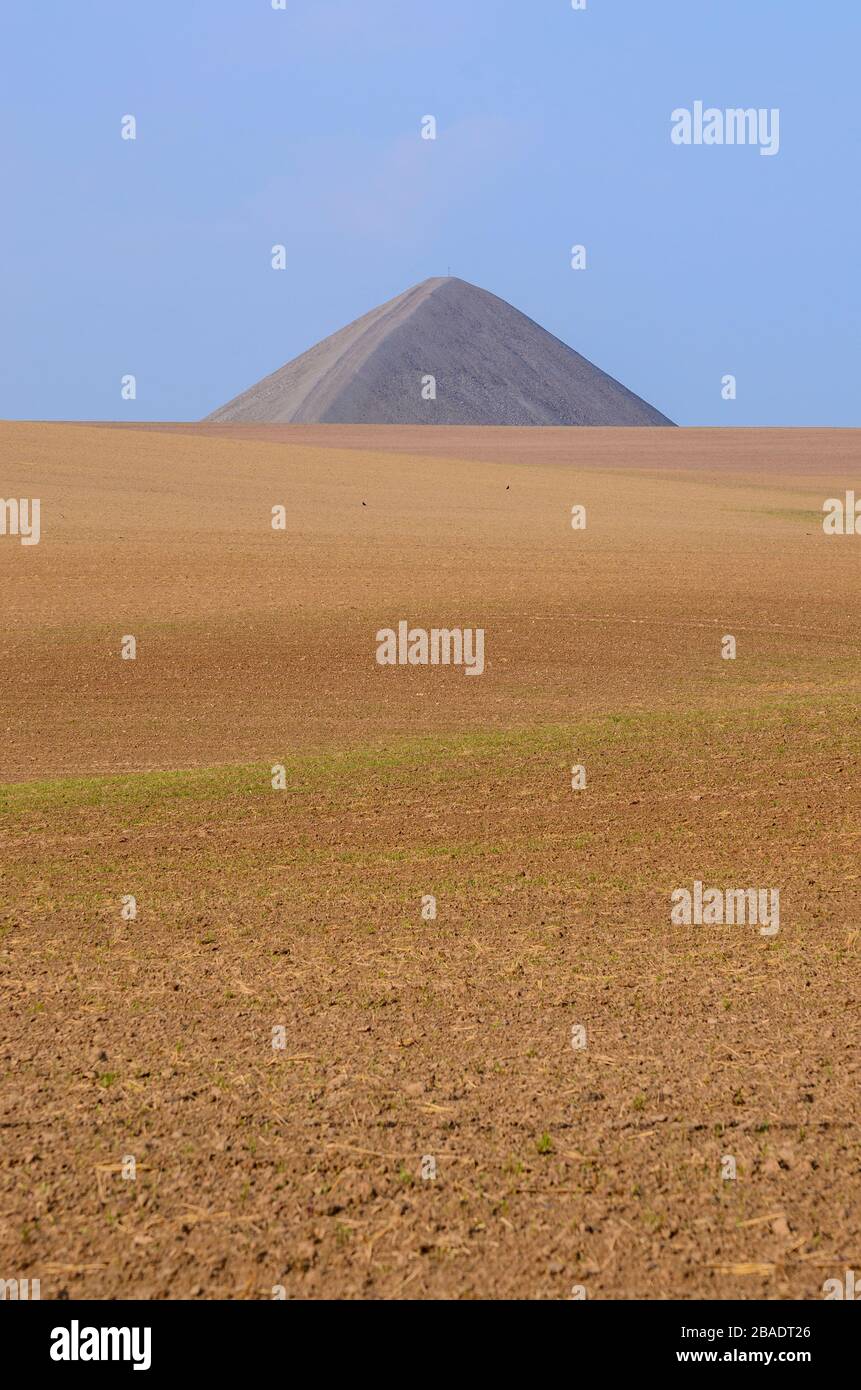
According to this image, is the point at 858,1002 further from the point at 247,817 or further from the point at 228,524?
the point at 228,524

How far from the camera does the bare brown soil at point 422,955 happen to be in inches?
207

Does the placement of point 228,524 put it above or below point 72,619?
above

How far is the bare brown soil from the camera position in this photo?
5262mm

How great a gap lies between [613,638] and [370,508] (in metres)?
20.5

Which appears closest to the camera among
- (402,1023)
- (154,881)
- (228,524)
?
(402,1023)

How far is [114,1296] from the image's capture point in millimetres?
4871

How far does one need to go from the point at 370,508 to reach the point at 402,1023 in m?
36.4

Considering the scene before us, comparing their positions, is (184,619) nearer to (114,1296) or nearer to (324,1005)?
(324,1005)

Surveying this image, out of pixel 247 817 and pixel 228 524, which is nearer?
pixel 247 817

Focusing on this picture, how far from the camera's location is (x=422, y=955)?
8.59 m
